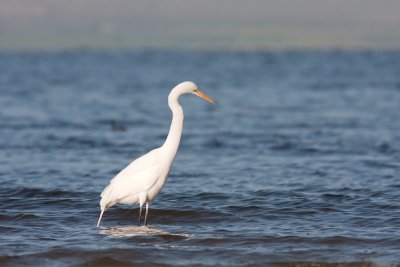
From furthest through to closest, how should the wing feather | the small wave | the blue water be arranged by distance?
the wing feather < the small wave < the blue water

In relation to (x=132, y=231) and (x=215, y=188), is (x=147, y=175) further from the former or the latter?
(x=215, y=188)

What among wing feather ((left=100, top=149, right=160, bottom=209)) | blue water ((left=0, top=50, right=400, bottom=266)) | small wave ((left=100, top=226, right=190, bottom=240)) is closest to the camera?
blue water ((left=0, top=50, right=400, bottom=266))

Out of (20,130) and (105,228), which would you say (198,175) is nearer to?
(105,228)

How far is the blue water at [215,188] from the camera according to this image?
8.03 m

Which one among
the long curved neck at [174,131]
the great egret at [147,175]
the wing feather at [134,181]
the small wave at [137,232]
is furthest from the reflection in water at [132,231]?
the long curved neck at [174,131]

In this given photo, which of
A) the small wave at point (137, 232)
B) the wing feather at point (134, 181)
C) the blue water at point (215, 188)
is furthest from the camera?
the wing feather at point (134, 181)

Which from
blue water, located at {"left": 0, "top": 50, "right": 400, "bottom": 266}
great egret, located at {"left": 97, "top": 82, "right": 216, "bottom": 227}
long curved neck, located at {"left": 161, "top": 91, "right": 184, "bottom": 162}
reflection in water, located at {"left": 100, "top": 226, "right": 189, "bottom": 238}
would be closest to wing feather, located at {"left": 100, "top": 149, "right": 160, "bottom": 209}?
great egret, located at {"left": 97, "top": 82, "right": 216, "bottom": 227}

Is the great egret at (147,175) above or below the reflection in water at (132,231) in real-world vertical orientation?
above

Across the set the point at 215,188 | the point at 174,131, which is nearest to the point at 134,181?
the point at 174,131

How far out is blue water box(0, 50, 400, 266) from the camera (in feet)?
26.3

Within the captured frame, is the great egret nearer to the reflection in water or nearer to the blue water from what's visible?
the reflection in water

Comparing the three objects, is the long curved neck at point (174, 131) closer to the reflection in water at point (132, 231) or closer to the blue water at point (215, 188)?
the reflection in water at point (132, 231)

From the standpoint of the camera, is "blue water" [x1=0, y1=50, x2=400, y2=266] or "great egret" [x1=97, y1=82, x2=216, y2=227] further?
"great egret" [x1=97, y1=82, x2=216, y2=227]

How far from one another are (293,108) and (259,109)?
129cm
